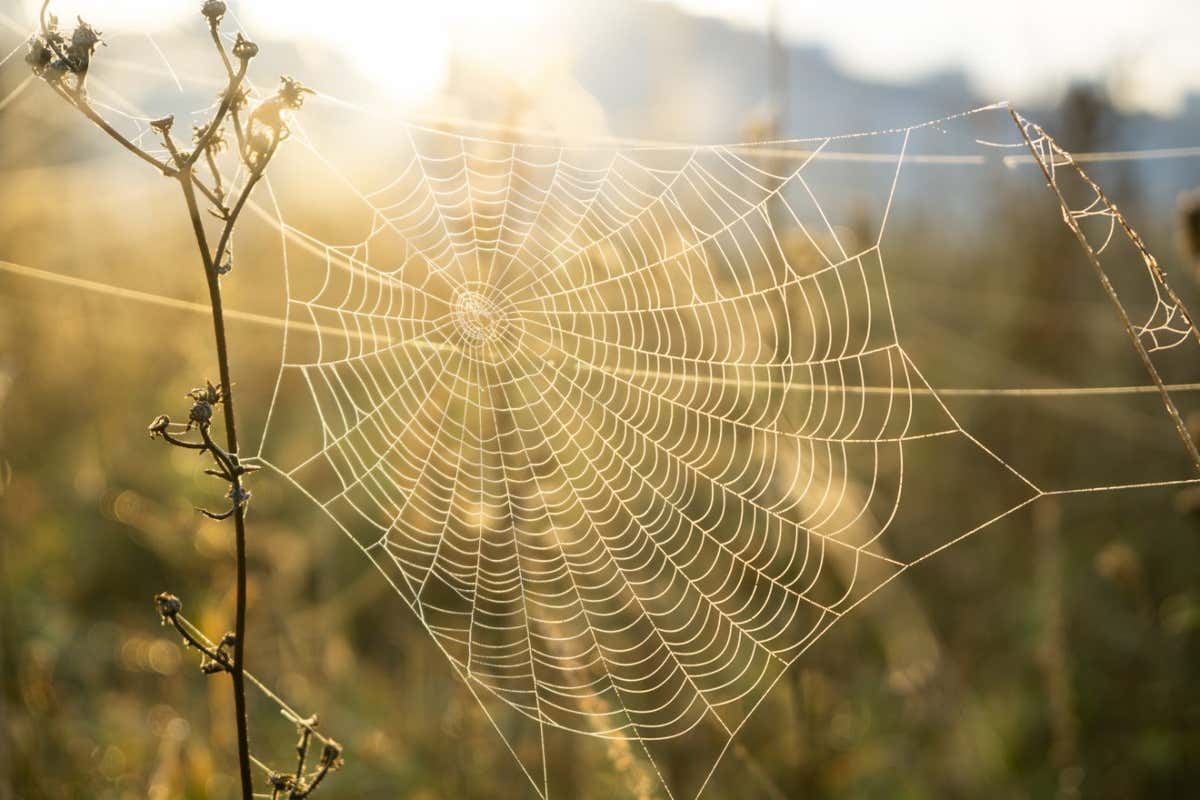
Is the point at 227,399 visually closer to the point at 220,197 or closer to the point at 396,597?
the point at 220,197

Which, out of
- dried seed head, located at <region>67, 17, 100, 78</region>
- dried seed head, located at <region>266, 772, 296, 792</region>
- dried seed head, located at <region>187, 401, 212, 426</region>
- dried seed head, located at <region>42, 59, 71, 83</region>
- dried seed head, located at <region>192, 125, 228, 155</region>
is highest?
dried seed head, located at <region>67, 17, 100, 78</region>

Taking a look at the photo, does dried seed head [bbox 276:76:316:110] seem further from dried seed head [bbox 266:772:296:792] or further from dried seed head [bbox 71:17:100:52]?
dried seed head [bbox 266:772:296:792]

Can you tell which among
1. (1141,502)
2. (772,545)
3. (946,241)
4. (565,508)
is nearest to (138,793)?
(565,508)

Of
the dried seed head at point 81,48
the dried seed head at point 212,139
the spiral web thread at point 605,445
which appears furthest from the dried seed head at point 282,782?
the spiral web thread at point 605,445

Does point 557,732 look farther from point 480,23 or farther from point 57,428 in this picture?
point 57,428

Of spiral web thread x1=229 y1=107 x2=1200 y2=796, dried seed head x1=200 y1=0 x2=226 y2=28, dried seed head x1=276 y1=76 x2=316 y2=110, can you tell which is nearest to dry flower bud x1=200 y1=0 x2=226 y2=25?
dried seed head x1=200 y1=0 x2=226 y2=28

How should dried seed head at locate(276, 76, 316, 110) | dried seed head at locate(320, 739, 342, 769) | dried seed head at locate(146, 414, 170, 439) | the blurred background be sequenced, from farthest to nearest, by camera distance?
the blurred background → dried seed head at locate(320, 739, 342, 769) → dried seed head at locate(276, 76, 316, 110) → dried seed head at locate(146, 414, 170, 439)
